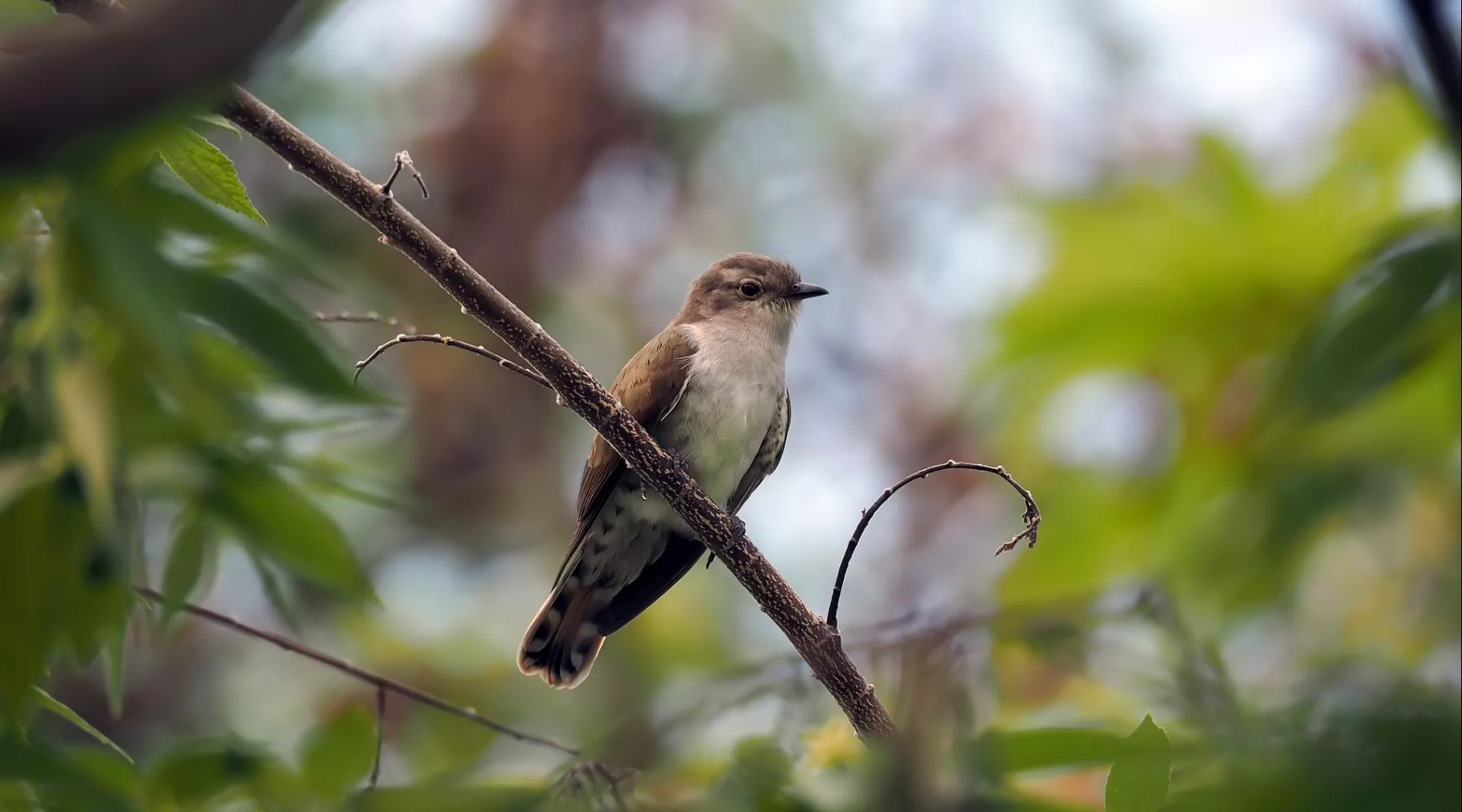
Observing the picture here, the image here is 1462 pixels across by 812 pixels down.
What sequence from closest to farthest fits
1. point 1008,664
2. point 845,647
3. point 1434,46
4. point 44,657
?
point 1434,46 → point 44,657 → point 845,647 → point 1008,664

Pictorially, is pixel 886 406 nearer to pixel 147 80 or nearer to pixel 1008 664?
pixel 1008 664

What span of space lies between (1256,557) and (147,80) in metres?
2.76

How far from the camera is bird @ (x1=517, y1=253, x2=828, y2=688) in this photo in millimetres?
4961

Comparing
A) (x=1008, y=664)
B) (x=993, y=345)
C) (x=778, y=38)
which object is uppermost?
(x=778, y=38)

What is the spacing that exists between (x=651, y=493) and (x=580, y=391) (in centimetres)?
186

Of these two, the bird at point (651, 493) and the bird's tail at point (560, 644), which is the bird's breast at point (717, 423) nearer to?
the bird at point (651, 493)

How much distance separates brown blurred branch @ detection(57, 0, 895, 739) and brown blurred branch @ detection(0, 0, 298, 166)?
4.18ft

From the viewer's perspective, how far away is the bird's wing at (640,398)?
4.71 m

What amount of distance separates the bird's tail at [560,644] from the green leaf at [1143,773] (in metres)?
3.47

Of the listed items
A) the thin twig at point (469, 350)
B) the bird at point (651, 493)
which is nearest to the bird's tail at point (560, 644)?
the bird at point (651, 493)

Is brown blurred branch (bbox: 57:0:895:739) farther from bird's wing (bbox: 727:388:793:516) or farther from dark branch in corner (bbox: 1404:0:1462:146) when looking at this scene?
bird's wing (bbox: 727:388:793:516)

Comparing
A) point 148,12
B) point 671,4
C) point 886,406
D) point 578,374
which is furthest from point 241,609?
point 148,12

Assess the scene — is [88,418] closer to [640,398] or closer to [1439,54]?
[1439,54]

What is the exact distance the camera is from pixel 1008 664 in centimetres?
414
